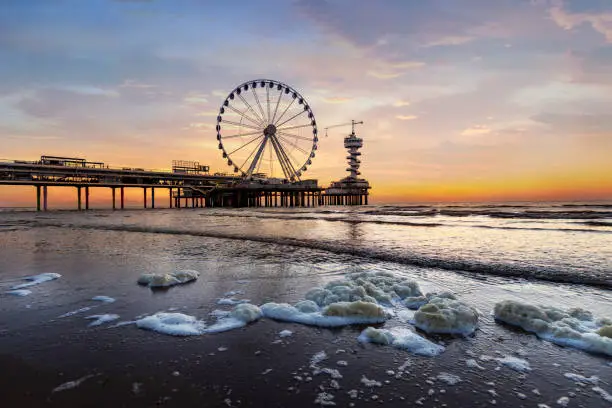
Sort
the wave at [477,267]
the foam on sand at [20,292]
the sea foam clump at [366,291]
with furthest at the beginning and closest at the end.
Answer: the wave at [477,267], the foam on sand at [20,292], the sea foam clump at [366,291]

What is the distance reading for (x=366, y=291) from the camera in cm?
570

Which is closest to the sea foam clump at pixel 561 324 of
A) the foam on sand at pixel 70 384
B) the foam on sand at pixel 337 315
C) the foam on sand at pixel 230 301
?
the foam on sand at pixel 337 315

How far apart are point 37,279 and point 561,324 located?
27.3 ft

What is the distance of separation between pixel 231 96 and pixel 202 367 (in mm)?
57969

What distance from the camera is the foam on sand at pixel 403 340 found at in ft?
11.9

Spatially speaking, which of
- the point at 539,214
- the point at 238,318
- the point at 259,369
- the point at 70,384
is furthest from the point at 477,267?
the point at 539,214

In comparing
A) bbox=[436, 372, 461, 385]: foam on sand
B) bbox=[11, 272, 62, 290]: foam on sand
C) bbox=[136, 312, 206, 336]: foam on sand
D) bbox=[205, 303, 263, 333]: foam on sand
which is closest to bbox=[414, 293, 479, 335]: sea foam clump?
bbox=[436, 372, 461, 385]: foam on sand

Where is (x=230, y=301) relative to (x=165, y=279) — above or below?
below

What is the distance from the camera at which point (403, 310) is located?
4.98m

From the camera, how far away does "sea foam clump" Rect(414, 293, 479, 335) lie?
4.17 m

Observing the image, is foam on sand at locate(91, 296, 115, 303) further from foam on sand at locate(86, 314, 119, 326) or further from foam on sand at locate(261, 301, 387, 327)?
foam on sand at locate(261, 301, 387, 327)

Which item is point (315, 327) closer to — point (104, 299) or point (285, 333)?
point (285, 333)

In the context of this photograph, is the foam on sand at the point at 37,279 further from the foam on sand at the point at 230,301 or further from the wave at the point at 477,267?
the wave at the point at 477,267

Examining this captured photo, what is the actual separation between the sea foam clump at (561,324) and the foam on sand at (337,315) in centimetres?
158
